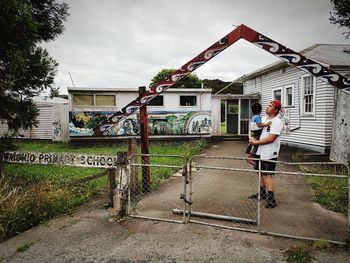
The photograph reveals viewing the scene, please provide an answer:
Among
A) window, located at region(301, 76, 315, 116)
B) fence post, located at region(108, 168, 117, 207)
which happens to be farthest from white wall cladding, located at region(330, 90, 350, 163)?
fence post, located at region(108, 168, 117, 207)

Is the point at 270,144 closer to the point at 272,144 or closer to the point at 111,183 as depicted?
the point at 272,144

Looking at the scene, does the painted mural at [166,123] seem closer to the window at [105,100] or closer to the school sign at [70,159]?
the window at [105,100]

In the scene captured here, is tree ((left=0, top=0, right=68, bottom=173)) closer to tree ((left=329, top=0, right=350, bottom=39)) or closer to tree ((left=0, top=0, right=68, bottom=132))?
tree ((left=0, top=0, right=68, bottom=132))

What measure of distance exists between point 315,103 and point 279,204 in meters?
7.70

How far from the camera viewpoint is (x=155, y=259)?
349 cm

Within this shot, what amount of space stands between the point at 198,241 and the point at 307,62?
12.2 ft

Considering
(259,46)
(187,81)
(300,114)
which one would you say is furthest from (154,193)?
(187,81)

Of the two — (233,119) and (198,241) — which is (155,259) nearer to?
(198,241)

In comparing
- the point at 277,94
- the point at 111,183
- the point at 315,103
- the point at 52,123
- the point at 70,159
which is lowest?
the point at 111,183

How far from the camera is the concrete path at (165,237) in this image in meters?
3.55

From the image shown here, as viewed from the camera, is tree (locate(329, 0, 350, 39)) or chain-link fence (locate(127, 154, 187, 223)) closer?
chain-link fence (locate(127, 154, 187, 223))

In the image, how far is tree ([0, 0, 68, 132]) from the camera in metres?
5.75

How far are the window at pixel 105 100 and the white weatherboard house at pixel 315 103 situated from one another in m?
9.24

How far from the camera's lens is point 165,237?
4.09 m
